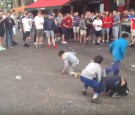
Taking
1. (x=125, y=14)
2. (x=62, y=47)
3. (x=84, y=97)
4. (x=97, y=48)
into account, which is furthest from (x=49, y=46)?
(x=84, y=97)

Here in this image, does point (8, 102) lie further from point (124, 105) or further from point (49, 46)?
point (49, 46)

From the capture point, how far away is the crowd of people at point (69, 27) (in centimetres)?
1731

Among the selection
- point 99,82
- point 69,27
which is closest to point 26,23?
point 69,27

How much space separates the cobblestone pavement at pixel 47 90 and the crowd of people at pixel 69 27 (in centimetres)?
247

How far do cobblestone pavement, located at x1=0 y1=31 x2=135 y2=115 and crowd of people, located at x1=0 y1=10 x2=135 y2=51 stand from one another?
247 centimetres

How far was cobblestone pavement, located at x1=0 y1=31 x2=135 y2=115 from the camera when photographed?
7.75 m

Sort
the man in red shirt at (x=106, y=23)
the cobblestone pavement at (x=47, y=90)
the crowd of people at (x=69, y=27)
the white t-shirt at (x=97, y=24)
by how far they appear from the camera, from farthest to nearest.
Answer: the man in red shirt at (x=106, y=23)
the white t-shirt at (x=97, y=24)
the crowd of people at (x=69, y=27)
the cobblestone pavement at (x=47, y=90)

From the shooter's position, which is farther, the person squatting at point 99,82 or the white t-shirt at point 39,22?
the white t-shirt at point 39,22

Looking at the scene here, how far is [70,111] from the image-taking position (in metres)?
7.64

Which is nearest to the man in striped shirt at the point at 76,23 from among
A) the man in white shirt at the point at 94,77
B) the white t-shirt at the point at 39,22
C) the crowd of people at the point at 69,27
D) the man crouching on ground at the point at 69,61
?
the crowd of people at the point at 69,27

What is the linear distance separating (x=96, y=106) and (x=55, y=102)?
95 centimetres

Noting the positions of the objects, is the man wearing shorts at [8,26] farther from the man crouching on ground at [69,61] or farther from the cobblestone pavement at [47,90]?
the man crouching on ground at [69,61]

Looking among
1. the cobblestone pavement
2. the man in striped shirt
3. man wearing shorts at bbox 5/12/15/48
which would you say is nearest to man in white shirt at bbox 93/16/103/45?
the man in striped shirt

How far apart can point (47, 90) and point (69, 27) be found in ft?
35.7
